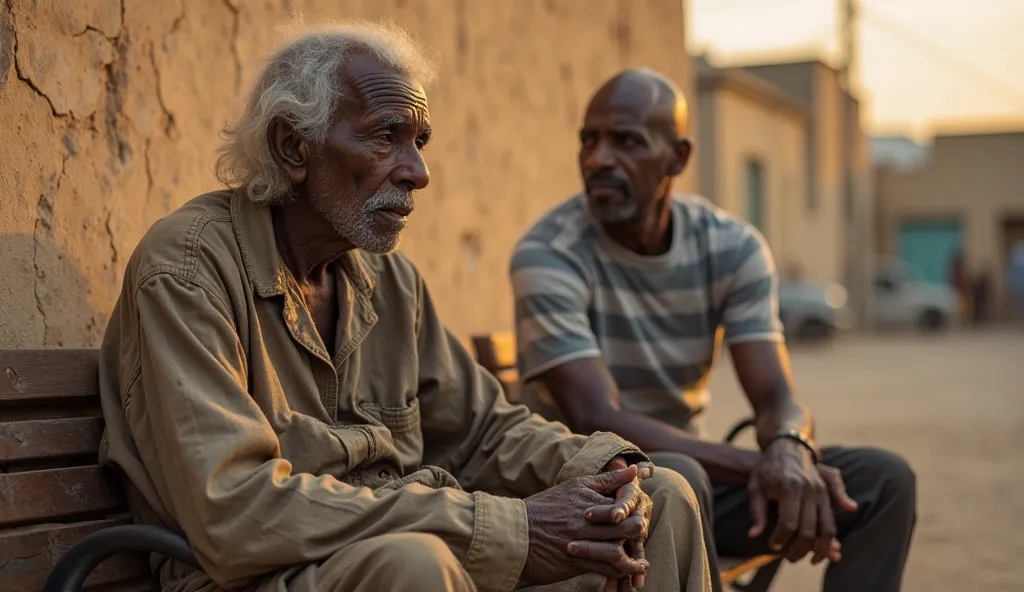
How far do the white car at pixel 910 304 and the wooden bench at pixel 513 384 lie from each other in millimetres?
29650

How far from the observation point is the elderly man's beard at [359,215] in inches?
108

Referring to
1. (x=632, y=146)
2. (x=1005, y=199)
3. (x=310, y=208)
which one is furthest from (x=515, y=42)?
(x=1005, y=199)

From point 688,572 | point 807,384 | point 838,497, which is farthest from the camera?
point 807,384

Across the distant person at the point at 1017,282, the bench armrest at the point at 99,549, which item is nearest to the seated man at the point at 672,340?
the bench armrest at the point at 99,549

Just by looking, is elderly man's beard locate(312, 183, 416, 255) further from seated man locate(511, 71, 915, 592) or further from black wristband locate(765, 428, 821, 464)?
black wristband locate(765, 428, 821, 464)

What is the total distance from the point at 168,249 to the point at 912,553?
4.38 metres

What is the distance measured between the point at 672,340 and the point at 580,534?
1540 millimetres

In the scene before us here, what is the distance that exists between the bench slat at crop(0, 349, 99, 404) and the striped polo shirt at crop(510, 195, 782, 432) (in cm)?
143

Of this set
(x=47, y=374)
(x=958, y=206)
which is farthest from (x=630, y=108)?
(x=958, y=206)

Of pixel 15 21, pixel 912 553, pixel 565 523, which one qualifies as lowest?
pixel 912 553

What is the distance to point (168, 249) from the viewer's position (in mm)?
2436

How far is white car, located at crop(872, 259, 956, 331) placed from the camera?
32.5 metres

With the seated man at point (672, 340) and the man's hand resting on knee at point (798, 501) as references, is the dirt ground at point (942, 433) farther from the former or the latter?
the man's hand resting on knee at point (798, 501)

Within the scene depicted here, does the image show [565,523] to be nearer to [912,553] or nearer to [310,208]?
[310,208]
